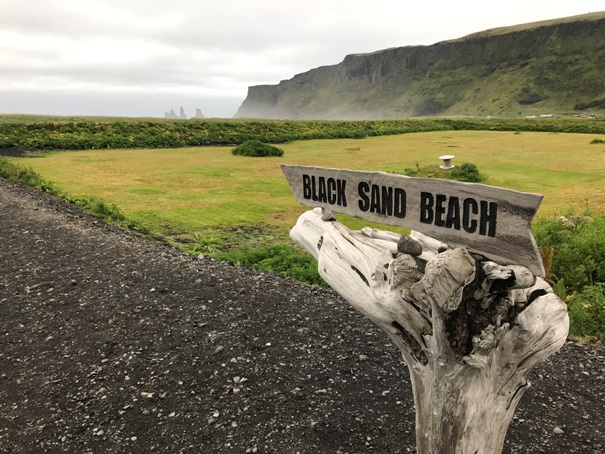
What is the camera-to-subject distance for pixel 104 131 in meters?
40.1

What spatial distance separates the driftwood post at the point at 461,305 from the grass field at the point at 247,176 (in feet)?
33.2

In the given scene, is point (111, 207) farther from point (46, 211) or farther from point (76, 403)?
point (76, 403)

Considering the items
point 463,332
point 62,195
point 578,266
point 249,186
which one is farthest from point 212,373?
point 249,186

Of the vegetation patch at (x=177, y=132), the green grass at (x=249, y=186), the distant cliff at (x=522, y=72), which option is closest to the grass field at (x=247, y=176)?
the green grass at (x=249, y=186)

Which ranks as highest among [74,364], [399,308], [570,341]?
[399,308]

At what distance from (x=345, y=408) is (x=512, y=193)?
321cm

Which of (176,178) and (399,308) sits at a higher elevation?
(399,308)

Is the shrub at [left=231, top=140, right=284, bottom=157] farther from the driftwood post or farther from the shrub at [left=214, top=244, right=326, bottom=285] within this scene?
the driftwood post

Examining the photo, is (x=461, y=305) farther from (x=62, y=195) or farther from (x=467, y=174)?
(x=467, y=174)

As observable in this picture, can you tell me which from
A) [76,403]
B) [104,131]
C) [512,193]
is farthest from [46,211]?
[104,131]

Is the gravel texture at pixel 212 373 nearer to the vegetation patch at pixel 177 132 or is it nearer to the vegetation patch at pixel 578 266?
the vegetation patch at pixel 578 266

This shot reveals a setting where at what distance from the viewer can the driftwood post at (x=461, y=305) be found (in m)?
2.58

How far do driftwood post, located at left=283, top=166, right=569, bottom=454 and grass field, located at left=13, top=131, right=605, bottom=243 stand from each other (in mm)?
10122

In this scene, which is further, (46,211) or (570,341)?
(46,211)
